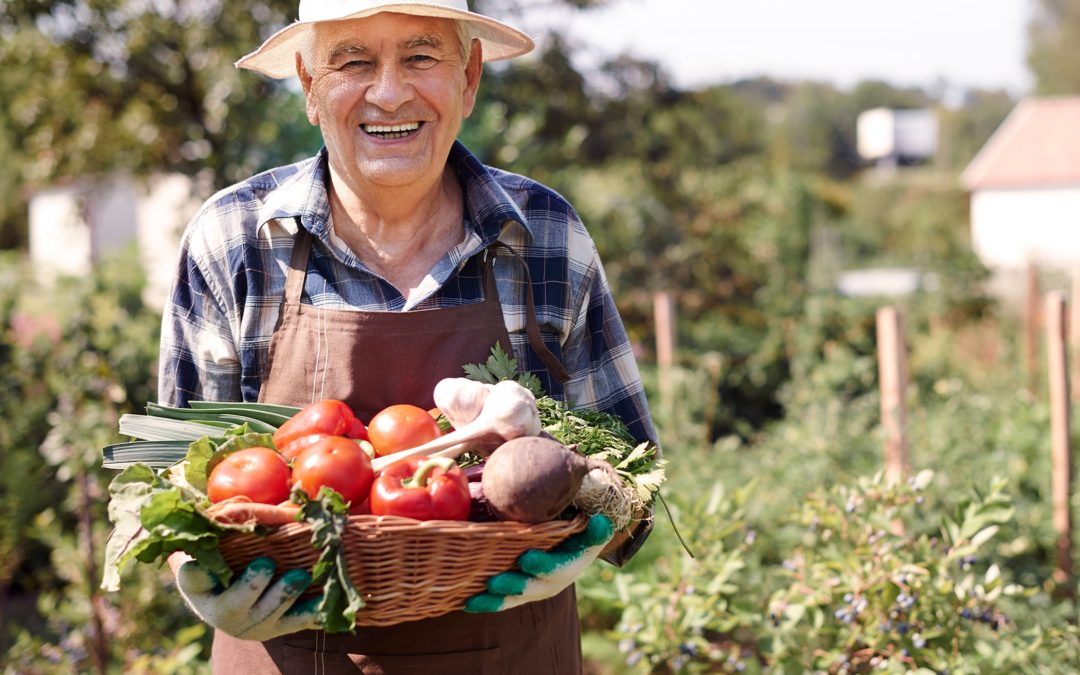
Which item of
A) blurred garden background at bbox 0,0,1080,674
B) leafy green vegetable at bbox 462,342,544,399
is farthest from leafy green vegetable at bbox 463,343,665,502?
blurred garden background at bbox 0,0,1080,674

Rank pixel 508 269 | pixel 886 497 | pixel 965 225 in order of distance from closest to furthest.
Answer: pixel 508 269 < pixel 886 497 < pixel 965 225

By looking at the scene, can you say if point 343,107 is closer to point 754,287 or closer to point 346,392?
point 346,392

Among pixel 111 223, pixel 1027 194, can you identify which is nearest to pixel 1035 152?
pixel 1027 194

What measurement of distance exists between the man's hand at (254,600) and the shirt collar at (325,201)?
2.26 ft

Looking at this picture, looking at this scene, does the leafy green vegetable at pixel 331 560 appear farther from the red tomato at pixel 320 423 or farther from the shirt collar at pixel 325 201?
the shirt collar at pixel 325 201

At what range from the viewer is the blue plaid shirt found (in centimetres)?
196

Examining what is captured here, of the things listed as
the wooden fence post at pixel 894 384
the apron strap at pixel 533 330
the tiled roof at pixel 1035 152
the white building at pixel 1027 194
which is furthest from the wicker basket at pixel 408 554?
the tiled roof at pixel 1035 152

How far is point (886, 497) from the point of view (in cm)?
276

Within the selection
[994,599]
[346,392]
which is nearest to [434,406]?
[346,392]

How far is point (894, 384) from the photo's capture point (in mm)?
3807

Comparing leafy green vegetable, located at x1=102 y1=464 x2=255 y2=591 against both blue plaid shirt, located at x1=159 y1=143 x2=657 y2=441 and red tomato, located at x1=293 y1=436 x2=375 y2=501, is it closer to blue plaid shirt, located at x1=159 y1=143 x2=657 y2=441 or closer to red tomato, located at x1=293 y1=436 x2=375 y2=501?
red tomato, located at x1=293 y1=436 x2=375 y2=501

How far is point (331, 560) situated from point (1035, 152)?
39.9 m

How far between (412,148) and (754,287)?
8.03m

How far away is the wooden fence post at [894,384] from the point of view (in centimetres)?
371
